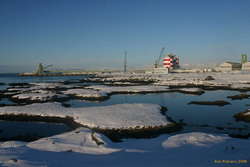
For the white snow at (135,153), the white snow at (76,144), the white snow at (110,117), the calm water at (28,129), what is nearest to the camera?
the white snow at (135,153)

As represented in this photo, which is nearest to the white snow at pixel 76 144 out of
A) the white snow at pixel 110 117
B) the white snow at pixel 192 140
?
the white snow at pixel 110 117

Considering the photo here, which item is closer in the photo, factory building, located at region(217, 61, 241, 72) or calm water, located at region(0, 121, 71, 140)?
calm water, located at region(0, 121, 71, 140)

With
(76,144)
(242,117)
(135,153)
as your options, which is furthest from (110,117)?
(242,117)

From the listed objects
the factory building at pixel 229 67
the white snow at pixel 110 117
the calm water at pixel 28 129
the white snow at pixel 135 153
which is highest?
the factory building at pixel 229 67

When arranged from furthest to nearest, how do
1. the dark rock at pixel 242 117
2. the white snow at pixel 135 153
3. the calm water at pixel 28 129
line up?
the dark rock at pixel 242 117 → the calm water at pixel 28 129 → the white snow at pixel 135 153

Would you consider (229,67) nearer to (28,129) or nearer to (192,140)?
(192,140)

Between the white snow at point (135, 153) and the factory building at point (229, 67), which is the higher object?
the factory building at point (229, 67)

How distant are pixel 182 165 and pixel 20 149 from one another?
747 centimetres

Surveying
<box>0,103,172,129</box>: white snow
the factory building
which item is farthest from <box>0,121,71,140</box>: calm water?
the factory building

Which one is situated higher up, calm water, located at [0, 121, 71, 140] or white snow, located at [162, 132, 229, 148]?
white snow, located at [162, 132, 229, 148]

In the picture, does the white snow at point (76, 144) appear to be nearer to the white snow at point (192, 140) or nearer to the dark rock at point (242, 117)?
the white snow at point (192, 140)

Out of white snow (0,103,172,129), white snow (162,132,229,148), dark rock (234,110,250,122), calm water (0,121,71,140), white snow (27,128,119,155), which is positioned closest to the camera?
white snow (27,128,119,155)

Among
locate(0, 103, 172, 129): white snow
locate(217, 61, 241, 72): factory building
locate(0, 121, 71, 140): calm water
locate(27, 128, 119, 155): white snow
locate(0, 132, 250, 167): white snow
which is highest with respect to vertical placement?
locate(217, 61, 241, 72): factory building

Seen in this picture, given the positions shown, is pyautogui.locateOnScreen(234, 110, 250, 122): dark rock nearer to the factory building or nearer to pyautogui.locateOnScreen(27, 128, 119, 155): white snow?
pyautogui.locateOnScreen(27, 128, 119, 155): white snow
